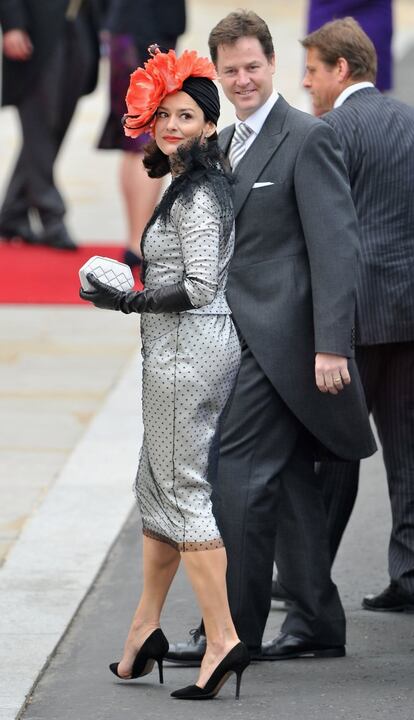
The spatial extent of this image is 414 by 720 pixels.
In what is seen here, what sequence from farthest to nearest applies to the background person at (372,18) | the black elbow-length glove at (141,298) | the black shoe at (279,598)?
1. the background person at (372,18)
2. the black shoe at (279,598)
3. the black elbow-length glove at (141,298)

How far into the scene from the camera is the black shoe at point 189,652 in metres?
4.90

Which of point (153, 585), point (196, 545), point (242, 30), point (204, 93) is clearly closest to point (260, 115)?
point (242, 30)

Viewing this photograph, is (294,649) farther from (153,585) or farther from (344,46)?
(344,46)

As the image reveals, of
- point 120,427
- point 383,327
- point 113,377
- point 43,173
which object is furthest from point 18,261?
point 383,327

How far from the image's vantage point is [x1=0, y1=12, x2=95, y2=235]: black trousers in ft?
35.3

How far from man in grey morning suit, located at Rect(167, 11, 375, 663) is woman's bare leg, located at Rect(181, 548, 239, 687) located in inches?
11.0

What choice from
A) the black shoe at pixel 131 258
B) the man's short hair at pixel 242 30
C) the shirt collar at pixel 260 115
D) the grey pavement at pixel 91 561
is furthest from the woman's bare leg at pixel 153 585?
the black shoe at pixel 131 258

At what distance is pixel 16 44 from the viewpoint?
34.0 ft

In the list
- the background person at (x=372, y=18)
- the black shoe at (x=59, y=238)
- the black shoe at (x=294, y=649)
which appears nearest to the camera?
the black shoe at (x=294, y=649)

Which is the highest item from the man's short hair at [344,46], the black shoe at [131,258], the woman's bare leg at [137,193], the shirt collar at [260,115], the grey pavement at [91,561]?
the man's short hair at [344,46]

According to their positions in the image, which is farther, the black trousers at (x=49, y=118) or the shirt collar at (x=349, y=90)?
the black trousers at (x=49, y=118)

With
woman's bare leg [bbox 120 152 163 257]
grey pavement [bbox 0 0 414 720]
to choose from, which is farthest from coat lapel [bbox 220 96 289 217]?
woman's bare leg [bbox 120 152 163 257]

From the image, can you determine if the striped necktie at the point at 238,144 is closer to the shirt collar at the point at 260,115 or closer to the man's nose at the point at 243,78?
the shirt collar at the point at 260,115

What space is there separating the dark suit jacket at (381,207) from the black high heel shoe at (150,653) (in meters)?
1.11
